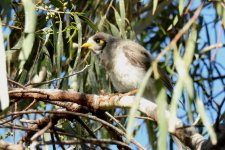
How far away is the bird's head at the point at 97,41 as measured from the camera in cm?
465

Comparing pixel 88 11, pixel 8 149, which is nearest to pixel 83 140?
pixel 8 149

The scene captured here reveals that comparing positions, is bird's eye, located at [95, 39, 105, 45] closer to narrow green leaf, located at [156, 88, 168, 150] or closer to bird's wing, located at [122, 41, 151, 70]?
bird's wing, located at [122, 41, 151, 70]

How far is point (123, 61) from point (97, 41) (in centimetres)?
35

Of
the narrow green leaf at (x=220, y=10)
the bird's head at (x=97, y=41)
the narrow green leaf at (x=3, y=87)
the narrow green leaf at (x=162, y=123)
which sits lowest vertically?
the narrow green leaf at (x=162, y=123)

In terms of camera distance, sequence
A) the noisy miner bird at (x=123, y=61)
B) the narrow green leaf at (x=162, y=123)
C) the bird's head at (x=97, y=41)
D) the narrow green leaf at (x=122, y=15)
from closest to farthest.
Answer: the narrow green leaf at (x=162, y=123)
the narrow green leaf at (x=122, y=15)
the noisy miner bird at (x=123, y=61)
the bird's head at (x=97, y=41)

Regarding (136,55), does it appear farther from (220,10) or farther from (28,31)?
(28,31)

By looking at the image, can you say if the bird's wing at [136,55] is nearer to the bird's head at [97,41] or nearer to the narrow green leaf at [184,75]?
the bird's head at [97,41]

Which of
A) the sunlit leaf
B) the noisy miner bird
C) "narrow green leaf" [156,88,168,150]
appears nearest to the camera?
"narrow green leaf" [156,88,168,150]

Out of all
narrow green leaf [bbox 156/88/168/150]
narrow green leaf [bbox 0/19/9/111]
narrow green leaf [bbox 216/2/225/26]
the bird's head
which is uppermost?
narrow green leaf [bbox 216/2/225/26]

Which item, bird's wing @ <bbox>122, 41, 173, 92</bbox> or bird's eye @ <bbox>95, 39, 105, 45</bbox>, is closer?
bird's wing @ <bbox>122, 41, 173, 92</bbox>

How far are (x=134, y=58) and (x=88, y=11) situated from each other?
0.66 metres

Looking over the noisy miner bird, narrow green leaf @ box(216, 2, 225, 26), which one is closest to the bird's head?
the noisy miner bird

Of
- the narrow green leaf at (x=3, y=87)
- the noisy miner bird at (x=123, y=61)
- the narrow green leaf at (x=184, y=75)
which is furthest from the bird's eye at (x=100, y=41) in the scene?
the narrow green leaf at (x=184, y=75)

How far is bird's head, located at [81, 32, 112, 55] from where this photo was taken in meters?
4.65
